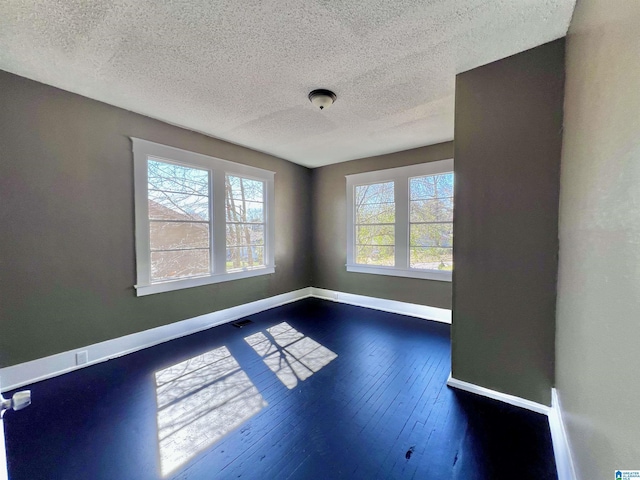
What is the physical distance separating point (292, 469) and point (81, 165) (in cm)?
312

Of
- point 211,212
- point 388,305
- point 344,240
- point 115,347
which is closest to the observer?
point 115,347

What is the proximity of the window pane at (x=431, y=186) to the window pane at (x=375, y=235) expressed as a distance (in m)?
0.65

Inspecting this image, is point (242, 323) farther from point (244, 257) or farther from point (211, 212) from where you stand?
point (211, 212)

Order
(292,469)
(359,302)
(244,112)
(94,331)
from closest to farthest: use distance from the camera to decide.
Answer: (292,469) → (94,331) → (244,112) → (359,302)

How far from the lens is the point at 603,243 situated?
103 centimetres

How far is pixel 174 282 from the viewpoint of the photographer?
10.5ft

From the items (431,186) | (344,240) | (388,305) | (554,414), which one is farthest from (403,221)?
(554,414)

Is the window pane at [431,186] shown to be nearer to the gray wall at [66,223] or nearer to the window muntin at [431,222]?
the window muntin at [431,222]

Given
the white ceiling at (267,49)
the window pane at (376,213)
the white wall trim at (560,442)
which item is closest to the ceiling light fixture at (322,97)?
the white ceiling at (267,49)

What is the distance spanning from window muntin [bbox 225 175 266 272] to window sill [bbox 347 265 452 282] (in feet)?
5.57


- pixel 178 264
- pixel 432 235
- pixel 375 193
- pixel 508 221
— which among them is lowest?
pixel 178 264

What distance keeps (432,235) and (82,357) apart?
4.35m

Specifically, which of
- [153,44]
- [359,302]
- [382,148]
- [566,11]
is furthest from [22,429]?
[382,148]

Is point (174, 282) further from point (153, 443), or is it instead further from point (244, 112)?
point (244, 112)
